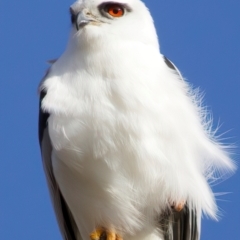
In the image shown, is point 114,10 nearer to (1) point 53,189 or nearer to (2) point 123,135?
(2) point 123,135

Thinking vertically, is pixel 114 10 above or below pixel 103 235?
above

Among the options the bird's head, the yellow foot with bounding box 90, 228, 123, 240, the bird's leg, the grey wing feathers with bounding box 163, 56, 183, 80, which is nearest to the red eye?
the bird's head

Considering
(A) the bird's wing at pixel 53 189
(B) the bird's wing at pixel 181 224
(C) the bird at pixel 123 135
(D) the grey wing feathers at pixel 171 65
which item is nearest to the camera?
(C) the bird at pixel 123 135

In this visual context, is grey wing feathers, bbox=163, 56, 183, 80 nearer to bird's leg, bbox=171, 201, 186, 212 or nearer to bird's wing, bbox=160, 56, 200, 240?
bird's wing, bbox=160, 56, 200, 240

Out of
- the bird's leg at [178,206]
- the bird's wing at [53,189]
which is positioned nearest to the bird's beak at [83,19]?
the bird's wing at [53,189]

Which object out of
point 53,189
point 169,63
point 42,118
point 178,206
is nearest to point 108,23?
point 169,63

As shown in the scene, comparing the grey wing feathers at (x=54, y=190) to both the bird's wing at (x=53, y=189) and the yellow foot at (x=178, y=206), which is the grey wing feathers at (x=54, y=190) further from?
the yellow foot at (x=178, y=206)

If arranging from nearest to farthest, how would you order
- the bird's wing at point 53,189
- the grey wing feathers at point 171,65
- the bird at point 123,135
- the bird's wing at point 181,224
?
1. the bird at point 123,135
2. the bird's wing at point 53,189
3. the grey wing feathers at point 171,65
4. the bird's wing at point 181,224
